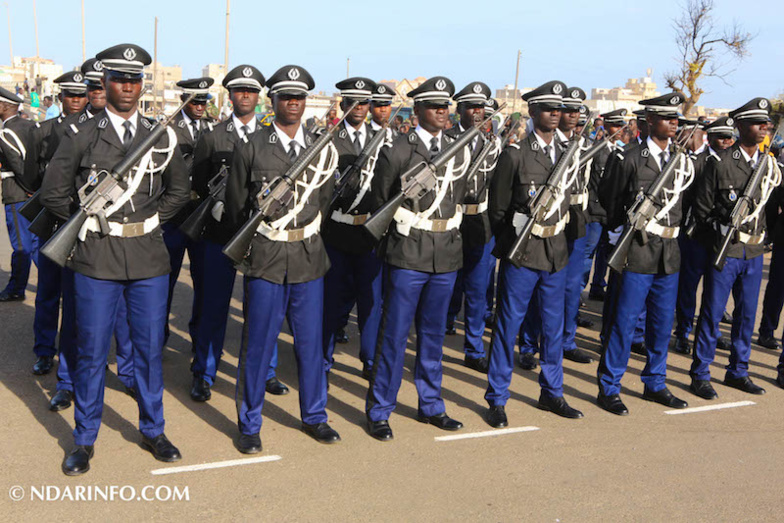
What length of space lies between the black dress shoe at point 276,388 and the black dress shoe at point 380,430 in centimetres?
95

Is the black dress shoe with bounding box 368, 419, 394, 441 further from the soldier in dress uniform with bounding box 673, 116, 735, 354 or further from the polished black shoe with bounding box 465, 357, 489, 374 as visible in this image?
the soldier in dress uniform with bounding box 673, 116, 735, 354

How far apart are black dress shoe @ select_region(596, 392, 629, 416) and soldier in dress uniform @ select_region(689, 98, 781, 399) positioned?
0.82 m

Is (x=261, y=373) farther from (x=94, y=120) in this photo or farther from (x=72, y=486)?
(x=94, y=120)

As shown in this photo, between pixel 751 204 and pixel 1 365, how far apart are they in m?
6.00

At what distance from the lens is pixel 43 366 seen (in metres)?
5.90

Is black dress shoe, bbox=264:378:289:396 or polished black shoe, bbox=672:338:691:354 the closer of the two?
black dress shoe, bbox=264:378:289:396

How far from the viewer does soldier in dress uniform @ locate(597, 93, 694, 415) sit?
5562 millimetres

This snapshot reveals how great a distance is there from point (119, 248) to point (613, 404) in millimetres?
3586

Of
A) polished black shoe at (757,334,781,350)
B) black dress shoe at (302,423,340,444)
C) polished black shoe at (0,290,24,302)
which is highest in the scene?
polished black shoe at (757,334,781,350)

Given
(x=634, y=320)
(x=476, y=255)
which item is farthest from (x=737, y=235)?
(x=476, y=255)

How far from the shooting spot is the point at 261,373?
4781mm

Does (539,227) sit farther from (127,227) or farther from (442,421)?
(127,227)

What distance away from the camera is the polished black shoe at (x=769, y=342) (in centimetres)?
733

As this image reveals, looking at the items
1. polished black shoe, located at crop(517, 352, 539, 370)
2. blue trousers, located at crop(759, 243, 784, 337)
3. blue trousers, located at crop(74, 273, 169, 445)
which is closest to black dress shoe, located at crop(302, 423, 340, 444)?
blue trousers, located at crop(74, 273, 169, 445)
